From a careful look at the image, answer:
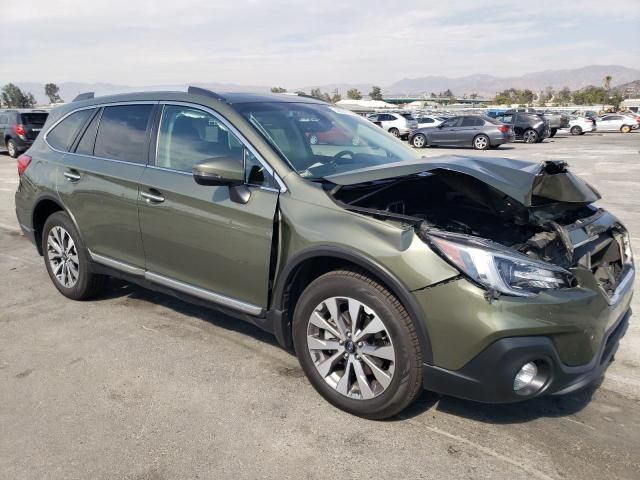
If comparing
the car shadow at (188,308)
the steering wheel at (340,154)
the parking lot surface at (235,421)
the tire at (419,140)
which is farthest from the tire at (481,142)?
the steering wheel at (340,154)

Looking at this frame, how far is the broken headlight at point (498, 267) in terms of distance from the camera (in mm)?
2592

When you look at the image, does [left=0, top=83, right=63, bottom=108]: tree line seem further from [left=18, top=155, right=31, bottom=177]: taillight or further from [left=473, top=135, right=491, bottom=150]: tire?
[left=18, top=155, right=31, bottom=177]: taillight

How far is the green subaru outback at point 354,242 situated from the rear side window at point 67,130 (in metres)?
0.07

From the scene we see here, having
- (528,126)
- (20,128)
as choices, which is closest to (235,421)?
(20,128)

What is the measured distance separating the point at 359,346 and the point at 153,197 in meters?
1.83

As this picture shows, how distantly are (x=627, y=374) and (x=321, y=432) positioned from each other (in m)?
2.10

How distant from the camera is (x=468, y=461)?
270 centimetres

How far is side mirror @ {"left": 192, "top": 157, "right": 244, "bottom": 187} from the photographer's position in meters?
3.19

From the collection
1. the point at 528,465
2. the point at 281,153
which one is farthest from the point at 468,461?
the point at 281,153

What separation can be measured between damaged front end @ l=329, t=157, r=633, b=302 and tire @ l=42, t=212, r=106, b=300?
8.43ft

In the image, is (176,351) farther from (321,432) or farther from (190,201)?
(321,432)

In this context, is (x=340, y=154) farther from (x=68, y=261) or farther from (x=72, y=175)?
(x=68, y=261)

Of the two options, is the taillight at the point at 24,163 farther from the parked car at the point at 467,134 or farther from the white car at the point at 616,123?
the white car at the point at 616,123

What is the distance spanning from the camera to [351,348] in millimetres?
3018
